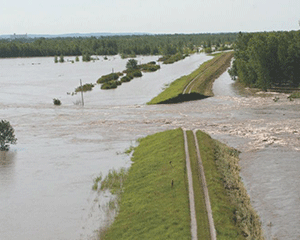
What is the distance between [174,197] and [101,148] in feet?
66.4

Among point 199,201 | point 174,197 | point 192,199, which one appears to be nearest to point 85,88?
point 174,197

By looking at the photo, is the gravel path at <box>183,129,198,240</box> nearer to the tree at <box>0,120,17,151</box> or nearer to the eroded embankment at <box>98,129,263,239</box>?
the eroded embankment at <box>98,129,263,239</box>

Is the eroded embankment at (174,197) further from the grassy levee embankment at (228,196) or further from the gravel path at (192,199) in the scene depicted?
the gravel path at (192,199)

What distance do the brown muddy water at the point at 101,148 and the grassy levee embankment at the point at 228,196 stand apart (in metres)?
1.02

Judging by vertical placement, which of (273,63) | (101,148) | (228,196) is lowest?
(101,148)

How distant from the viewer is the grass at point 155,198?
2669 cm

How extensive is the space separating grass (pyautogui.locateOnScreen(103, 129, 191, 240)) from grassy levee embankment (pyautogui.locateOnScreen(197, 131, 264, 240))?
78.2 inches

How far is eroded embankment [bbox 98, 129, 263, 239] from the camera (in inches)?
1041

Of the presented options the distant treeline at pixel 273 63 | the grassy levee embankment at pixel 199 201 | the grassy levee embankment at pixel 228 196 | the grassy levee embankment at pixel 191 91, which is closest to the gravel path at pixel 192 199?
the grassy levee embankment at pixel 199 201

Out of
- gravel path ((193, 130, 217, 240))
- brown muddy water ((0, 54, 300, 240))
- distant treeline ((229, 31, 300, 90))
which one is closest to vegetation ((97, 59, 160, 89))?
brown muddy water ((0, 54, 300, 240))

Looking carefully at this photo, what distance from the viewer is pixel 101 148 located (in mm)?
49375

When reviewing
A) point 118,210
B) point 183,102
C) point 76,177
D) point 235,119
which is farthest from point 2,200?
point 183,102

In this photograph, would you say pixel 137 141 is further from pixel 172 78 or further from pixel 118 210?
pixel 172 78

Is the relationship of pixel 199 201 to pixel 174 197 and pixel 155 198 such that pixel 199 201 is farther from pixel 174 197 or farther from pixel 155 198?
pixel 155 198
